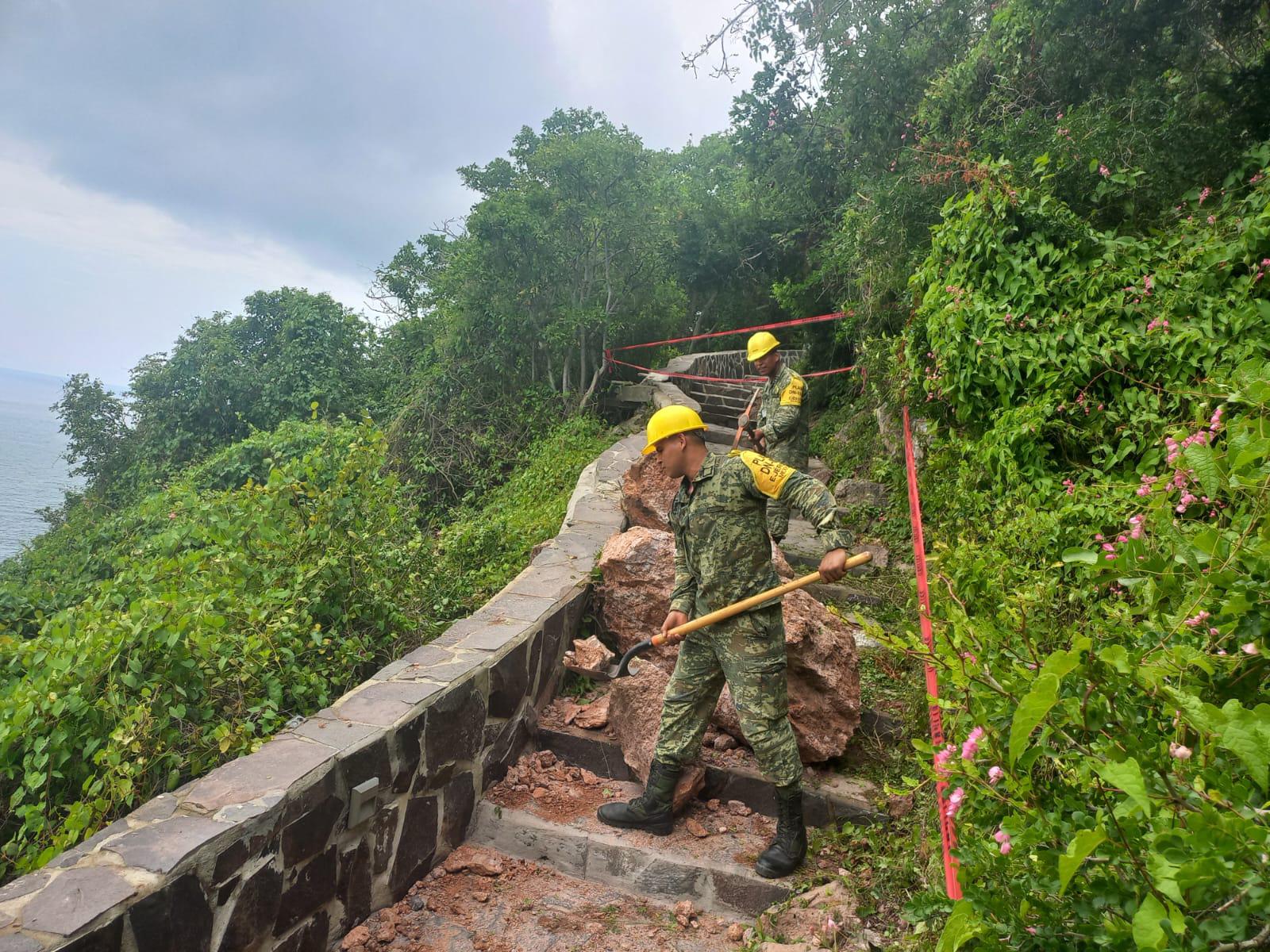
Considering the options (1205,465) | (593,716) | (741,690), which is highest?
(1205,465)

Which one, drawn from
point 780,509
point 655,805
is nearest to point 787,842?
point 655,805

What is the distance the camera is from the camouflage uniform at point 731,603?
354cm

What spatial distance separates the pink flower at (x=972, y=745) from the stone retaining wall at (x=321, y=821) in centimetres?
227

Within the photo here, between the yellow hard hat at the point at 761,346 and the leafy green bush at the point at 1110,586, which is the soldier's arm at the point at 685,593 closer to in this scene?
the leafy green bush at the point at 1110,586

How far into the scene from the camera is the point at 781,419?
622cm

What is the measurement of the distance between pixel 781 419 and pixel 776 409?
100 mm

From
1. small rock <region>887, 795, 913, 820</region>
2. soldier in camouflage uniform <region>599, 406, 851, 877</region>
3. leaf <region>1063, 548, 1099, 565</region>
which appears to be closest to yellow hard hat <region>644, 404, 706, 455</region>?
soldier in camouflage uniform <region>599, 406, 851, 877</region>

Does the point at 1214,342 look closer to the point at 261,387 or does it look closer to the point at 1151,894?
the point at 1151,894

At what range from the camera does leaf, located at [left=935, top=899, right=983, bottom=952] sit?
49.8 inches

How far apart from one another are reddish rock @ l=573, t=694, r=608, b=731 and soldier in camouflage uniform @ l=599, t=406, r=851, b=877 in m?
0.67

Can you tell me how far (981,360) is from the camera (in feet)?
15.9

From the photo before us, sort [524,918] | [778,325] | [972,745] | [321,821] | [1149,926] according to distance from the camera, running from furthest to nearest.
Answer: [778,325] → [524,918] → [321,821] → [972,745] → [1149,926]

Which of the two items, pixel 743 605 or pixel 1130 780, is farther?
pixel 743 605

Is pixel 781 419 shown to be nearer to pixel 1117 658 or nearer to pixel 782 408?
pixel 782 408
